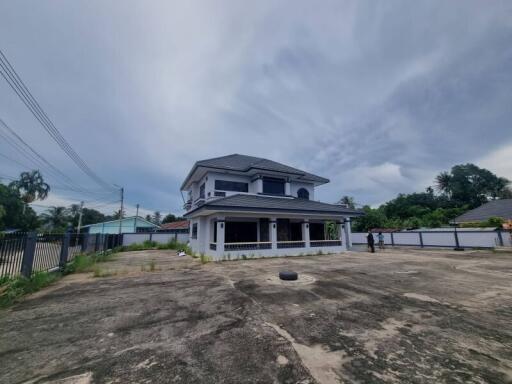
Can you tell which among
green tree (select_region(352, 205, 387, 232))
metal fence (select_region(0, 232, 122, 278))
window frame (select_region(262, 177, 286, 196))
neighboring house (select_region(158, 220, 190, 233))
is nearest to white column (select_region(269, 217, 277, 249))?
window frame (select_region(262, 177, 286, 196))

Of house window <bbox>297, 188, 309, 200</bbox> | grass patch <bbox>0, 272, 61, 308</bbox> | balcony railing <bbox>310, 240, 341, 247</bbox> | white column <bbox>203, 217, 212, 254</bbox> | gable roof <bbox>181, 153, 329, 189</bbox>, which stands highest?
gable roof <bbox>181, 153, 329, 189</bbox>

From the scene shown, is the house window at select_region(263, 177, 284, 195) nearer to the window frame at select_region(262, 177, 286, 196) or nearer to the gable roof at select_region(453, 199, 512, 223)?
the window frame at select_region(262, 177, 286, 196)

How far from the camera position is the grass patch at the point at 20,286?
582 centimetres

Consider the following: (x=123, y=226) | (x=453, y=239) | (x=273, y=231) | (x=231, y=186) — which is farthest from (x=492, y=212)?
(x=123, y=226)

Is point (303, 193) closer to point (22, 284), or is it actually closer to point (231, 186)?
point (231, 186)

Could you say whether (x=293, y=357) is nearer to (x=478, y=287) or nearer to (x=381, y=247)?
(x=478, y=287)

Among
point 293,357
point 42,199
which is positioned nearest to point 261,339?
point 293,357

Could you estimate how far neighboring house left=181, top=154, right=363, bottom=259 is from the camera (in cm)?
1408

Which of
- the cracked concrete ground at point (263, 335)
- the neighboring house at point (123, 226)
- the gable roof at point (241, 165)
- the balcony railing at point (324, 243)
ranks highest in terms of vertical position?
the gable roof at point (241, 165)

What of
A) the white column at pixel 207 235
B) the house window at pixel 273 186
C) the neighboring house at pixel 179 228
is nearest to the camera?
the white column at pixel 207 235

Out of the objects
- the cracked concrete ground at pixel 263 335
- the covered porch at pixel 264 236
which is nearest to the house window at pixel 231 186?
the covered porch at pixel 264 236

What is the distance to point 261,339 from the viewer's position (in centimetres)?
355

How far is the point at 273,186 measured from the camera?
1855 cm

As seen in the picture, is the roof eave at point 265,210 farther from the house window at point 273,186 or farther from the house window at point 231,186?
the house window at point 273,186
